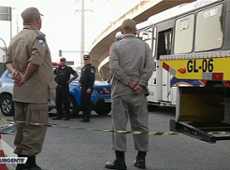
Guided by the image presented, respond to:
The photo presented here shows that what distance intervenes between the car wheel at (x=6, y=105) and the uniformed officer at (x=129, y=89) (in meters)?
7.12

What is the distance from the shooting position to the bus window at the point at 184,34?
368 inches

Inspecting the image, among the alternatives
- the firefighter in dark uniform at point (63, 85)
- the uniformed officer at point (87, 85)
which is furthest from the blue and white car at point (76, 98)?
the uniformed officer at point (87, 85)

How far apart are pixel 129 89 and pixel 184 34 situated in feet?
18.0

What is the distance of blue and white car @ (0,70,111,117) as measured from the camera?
10430 mm

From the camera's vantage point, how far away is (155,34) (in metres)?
11.6

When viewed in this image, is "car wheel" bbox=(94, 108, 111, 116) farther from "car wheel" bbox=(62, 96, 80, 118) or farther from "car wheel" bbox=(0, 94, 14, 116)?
"car wheel" bbox=(0, 94, 14, 116)

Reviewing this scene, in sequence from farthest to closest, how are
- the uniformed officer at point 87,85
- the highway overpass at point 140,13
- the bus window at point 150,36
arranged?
the highway overpass at point 140,13, the bus window at point 150,36, the uniformed officer at point 87,85

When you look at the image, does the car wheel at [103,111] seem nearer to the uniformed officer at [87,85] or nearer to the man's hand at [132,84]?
the uniformed officer at [87,85]

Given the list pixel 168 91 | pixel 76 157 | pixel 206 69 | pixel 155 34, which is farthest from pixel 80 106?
pixel 206 69

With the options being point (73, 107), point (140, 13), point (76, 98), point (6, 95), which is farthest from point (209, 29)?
point (140, 13)

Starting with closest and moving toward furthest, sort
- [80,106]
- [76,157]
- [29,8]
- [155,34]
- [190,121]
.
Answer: [29,8] → [190,121] → [76,157] → [80,106] → [155,34]

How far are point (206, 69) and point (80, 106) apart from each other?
633 centimetres

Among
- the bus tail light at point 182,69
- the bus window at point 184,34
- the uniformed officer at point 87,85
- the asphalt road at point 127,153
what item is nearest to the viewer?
the bus tail light at point 182,69

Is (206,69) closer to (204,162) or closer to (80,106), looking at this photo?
(204,162)
